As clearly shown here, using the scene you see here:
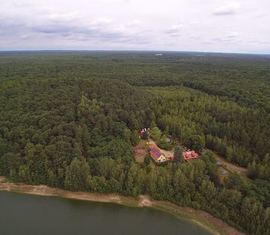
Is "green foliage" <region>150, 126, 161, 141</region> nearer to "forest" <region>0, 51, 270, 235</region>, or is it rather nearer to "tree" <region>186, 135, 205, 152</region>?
"forest" <region>0, 51, 270, 235</region>

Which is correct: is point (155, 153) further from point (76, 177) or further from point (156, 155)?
point (76, 177)

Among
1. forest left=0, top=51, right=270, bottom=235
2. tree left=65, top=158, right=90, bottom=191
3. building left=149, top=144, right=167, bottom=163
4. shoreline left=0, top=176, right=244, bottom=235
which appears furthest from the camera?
building left=149, top=144, right=167, bottom=163

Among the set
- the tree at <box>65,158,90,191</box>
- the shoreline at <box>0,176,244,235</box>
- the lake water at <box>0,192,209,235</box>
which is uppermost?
the tree at <box>65,158,90,191</box>

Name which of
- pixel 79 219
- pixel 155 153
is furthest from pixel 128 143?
pixel 79 219

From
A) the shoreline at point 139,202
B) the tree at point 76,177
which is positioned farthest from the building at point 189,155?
the tree at point 76,177

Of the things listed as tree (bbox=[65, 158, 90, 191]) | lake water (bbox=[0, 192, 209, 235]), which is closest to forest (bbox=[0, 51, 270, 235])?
tree (bbox=[65, 158, 90, 191])

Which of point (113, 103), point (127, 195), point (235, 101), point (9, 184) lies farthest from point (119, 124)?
point (235, 101)

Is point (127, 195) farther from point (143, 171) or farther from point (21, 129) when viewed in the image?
point (21, 129)
